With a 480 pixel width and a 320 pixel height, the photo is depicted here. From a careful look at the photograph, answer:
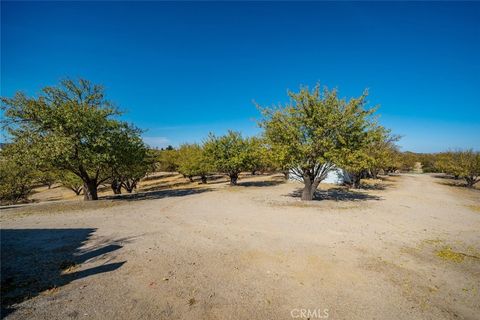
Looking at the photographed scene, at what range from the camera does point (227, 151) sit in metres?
33.1

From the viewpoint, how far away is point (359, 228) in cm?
1225

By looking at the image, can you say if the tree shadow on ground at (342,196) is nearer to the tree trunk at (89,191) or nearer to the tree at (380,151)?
the tree at (380,151)

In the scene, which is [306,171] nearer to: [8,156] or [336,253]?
Answer: [336,253]

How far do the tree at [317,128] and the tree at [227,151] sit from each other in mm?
14042

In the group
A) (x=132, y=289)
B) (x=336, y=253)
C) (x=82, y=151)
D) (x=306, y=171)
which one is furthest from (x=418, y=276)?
(x=82, y=151)

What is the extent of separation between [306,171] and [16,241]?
1800 centimetres

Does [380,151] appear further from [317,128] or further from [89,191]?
[89,191]

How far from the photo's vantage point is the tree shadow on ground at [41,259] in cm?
636

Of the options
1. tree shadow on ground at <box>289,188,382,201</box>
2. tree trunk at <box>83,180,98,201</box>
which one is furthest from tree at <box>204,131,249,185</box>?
tree trunk at <box>83,180,98,201</box>

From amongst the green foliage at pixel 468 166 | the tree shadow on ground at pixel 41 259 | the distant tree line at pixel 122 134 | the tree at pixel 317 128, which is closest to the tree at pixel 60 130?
the distant tree line at pixel 122 134

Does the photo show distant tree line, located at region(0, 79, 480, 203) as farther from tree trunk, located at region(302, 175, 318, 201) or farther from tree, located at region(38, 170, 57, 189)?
tree, located at region(38, 170, 57, 189)

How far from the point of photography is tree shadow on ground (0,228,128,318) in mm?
6363

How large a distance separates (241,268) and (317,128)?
13033mm

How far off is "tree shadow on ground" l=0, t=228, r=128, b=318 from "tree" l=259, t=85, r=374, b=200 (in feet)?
42.3
